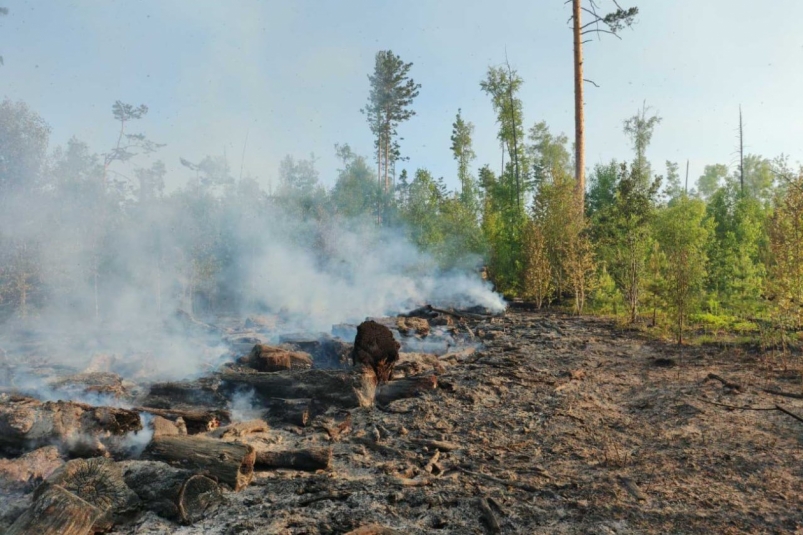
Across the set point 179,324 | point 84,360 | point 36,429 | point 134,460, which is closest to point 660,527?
point 134,460

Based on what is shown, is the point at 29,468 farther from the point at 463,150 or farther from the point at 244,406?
the point at 463,150

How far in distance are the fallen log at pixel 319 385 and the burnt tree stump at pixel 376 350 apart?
0.57 meters

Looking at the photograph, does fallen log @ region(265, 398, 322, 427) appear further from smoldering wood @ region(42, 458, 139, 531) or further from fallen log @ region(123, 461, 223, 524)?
smoldering wood @ region(42, 458, 139, 531)

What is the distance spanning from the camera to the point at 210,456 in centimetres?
461

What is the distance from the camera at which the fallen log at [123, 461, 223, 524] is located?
12.7 feet

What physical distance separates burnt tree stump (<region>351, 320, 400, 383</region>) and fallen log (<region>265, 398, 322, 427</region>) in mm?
1667

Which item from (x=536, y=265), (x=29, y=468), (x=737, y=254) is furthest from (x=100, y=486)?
(x=737, y=254)

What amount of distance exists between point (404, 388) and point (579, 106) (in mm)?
16730

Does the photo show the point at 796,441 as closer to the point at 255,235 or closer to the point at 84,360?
the point at 84,360

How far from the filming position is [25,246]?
23.8m

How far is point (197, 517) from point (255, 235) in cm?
3276

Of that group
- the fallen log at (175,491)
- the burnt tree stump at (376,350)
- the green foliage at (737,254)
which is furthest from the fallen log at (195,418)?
the green foliage at (737,254)

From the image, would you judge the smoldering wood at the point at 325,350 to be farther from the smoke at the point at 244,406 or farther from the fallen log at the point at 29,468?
the fallen log at the point at 29,468

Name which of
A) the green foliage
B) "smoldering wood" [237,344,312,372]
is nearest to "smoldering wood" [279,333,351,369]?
"smoldering wood" [237,344,312,372]
